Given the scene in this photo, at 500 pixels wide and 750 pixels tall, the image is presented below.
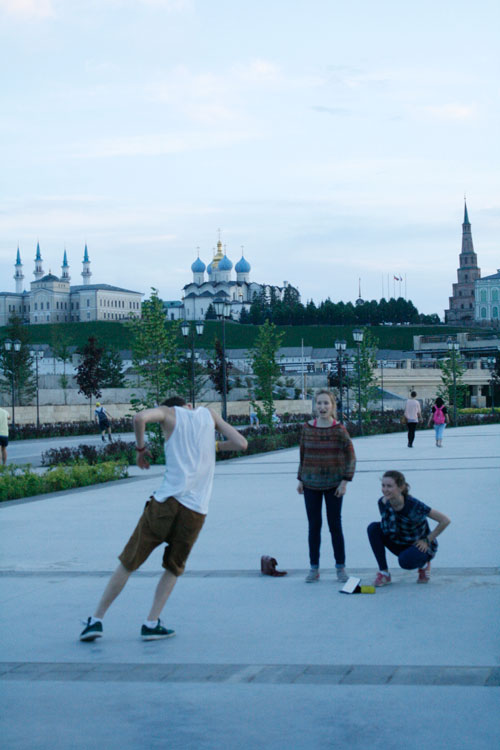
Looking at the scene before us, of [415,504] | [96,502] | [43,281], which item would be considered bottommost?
[96,502]

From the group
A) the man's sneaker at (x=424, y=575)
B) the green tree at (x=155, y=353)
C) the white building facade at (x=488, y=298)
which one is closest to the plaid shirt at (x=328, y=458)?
the man's sneaker at (x=424, y=575)

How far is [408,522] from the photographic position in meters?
6.63

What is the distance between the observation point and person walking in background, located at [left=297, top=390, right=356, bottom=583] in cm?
691

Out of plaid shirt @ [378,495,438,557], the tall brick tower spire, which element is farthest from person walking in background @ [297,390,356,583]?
the tall brick tower spire

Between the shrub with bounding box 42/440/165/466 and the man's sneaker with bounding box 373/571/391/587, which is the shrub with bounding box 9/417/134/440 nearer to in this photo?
the shrub with bounding box 42/440/165/466

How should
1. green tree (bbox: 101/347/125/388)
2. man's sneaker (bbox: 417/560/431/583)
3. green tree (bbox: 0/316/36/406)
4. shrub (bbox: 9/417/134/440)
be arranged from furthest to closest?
1. green tree (bbox: 101/347/125/388)
2. green tree (bbox: 0/316/36/406)
3. shrub (bbox: 9/417/134/440)
4. man's sneaker (bbox: 417/560/431/583)

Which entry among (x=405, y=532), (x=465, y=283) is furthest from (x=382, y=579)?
(x=465, y=283)

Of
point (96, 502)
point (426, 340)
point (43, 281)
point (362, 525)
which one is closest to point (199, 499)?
point (362, 525)

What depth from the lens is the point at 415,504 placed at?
6621 mm

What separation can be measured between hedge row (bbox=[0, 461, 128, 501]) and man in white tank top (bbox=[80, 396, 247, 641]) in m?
8.32

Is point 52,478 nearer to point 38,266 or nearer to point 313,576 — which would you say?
point 313,576

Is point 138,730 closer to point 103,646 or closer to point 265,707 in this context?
point 265,707

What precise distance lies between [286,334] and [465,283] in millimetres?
67072

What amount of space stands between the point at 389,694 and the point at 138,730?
116 centimetres
